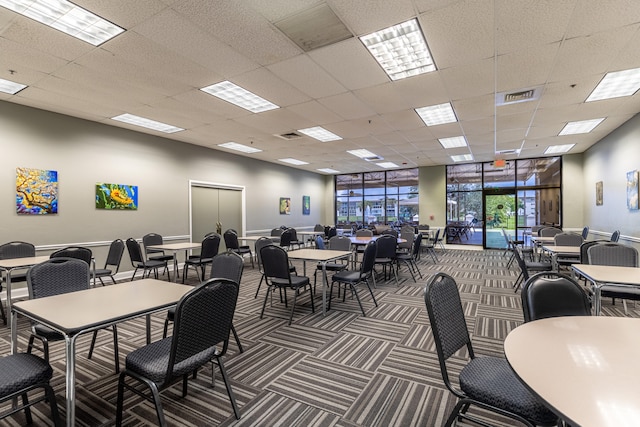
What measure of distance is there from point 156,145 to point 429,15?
6.62 m

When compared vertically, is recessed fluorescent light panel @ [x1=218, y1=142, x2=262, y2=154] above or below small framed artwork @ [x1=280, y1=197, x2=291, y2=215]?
above

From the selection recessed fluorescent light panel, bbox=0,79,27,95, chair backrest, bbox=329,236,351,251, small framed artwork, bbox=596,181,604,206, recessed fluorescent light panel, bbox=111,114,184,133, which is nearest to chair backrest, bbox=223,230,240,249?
recessed fluorescent light panel, bbox=111,114,184,133

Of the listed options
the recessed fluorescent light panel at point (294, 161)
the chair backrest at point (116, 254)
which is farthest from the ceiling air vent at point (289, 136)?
the chair backrest at point (116, 254)

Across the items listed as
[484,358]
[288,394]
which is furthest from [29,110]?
[484,358]

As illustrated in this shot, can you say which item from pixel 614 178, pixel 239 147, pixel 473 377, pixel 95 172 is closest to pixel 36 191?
pixel 95 172

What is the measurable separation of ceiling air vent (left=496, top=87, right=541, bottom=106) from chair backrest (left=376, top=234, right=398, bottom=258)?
2847 millimetres

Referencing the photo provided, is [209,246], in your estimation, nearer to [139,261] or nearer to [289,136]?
[139,261]

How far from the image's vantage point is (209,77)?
4203 mm

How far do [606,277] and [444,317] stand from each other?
2.21 meters

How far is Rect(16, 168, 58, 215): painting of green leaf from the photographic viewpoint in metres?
5.24

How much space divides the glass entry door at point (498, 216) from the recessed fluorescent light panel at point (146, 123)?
10279 millimetres

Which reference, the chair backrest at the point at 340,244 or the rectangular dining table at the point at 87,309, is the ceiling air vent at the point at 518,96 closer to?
the chair backrest at the point at 340,244

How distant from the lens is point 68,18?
9.81 ft

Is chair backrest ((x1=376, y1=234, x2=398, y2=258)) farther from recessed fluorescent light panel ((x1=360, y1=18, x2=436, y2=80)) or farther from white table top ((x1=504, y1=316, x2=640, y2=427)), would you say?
white table top ((x1=504, y1=316, x2=640, y2=427))
